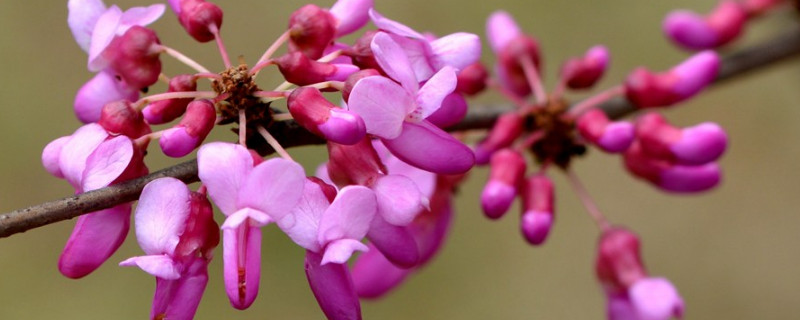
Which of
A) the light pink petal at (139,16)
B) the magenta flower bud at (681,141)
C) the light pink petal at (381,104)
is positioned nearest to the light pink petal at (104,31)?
the light pink petal at (139,16)

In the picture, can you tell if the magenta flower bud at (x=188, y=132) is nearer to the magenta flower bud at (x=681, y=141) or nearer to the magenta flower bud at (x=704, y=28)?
the magenta flower bud at (x=681, y=141)

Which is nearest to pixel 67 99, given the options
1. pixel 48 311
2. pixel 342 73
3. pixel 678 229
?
pixel 48 311

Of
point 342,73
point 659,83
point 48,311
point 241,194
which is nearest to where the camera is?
point 241,194

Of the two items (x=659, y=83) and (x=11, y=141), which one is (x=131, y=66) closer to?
(x=659, y=83)

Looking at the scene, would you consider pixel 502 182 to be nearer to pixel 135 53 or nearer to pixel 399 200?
pixel 399 200

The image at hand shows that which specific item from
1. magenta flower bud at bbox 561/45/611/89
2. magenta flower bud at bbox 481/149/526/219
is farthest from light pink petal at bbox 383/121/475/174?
magenta flower bud at bbox 561/45/611/89

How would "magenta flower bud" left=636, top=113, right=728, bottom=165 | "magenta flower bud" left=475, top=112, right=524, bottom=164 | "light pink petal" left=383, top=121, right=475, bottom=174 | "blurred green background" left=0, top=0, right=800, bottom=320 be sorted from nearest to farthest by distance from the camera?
"light pink petal" left=383, top=121, right=475, bottom=174, "magenta flower bud" left=636, top=113, right=728, bottom=165, "magenta flower bud" left=475, top=112, right=524, bottom=164, "blurred green background" left=0, top=0, right=800, bottom=320

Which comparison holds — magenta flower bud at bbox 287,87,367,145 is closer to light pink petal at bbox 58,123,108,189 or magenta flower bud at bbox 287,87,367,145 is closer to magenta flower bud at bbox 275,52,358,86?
magenta flower bud at bbox 275,52,358,86
